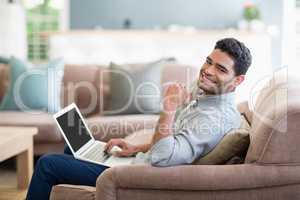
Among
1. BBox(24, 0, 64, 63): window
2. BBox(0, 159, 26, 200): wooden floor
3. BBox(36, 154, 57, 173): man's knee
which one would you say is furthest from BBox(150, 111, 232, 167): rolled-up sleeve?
BBox(24, 0, 64, 63): window

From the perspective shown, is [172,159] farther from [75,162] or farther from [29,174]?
[29,174]

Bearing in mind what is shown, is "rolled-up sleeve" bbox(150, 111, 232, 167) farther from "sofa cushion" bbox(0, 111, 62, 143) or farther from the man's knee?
"sofa cushion" bbox(0, 111, 62, 143)

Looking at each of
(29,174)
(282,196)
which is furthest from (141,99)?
(282,196)

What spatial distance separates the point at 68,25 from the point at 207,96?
5.95 metres

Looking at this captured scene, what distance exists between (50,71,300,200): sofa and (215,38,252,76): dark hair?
247 mm

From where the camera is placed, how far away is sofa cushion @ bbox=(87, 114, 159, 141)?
13.5ft

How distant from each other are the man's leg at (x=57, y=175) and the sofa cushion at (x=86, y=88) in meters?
2.16

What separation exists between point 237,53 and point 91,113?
2.54 m

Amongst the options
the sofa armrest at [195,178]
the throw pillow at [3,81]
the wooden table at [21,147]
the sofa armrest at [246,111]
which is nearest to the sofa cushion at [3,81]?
the throw pillow at [3,81]

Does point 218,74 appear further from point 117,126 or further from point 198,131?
point 117,126

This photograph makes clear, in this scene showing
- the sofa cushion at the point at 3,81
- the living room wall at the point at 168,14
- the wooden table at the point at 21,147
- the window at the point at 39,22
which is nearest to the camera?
the wooden table at the point at 21,147

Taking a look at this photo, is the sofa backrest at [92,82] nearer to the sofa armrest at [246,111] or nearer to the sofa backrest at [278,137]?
the sofa armrest at [246,111]

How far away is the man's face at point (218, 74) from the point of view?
2338 mm

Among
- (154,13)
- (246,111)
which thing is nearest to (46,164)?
(246,111)
